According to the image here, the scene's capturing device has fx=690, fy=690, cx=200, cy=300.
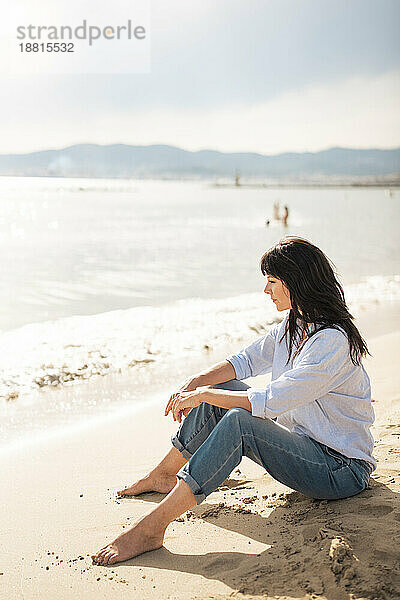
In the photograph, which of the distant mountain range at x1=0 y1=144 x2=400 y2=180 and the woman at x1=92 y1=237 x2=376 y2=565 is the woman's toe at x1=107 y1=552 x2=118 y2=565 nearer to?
the woman at x1=92 y1=237 x2=376 y2=565

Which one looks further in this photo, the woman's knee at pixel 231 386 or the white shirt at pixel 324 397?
the woman's knee at pixel 231 386

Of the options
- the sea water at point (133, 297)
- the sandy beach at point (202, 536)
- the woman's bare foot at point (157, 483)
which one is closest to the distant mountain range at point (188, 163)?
the sea water at point (133, 297)

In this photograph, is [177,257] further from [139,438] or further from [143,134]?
[143,134]

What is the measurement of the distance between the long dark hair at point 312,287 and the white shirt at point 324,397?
2.6 inches

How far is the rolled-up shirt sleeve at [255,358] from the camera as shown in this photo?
3.09 meters

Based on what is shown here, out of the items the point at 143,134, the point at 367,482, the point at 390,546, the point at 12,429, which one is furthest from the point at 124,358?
the point at 143,134

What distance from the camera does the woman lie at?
2.55 metres

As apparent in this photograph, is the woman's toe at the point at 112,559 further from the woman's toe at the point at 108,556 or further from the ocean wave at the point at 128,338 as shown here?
the ocean wave at the point at 128,338

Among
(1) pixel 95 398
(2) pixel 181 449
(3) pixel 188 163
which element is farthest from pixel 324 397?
(3) pixel 188 163

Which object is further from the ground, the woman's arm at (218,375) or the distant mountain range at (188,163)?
the distant mountain range at (188,163)

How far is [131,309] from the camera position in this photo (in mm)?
9258

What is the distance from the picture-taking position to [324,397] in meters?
2.70

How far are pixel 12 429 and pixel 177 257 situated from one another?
39.2 feet

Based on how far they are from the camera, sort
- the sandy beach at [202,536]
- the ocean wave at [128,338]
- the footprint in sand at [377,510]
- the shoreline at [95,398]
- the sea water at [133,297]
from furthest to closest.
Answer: the sea water at [133,297], the ocean wave at [128,338], the shoreline at [95,398], the footprint in sand at [377,510], the sandy beach at [202,536]
